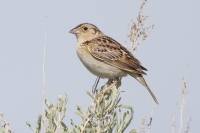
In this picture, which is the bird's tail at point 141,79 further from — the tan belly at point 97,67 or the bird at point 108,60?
the tan belly at point 97,67

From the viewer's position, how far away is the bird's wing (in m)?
6.36

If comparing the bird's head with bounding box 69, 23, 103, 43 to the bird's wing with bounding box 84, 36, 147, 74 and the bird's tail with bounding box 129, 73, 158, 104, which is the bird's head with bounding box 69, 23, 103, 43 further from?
the bird's tail with bounding box 129, 73, 158, 104

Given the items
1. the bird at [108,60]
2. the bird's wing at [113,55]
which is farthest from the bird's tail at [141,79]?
the bird's wing at [113,55]

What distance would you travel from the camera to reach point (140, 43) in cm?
512

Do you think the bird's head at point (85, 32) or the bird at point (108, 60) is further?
the bird's head at point (85, 32)

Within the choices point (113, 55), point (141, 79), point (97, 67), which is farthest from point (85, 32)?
point (141, 79)

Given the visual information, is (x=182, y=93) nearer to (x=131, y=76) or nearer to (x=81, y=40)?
(x=131, y=76)

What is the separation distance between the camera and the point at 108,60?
21.1 feet

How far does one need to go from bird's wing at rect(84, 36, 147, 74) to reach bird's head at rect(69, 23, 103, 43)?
6.8 inches

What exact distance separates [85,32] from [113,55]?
58cm

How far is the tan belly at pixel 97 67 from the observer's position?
20.4 ft

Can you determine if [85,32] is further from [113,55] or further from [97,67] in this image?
[97,67]

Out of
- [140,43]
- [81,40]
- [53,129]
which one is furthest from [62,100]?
[81,40]

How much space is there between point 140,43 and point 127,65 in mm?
1278
